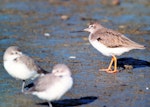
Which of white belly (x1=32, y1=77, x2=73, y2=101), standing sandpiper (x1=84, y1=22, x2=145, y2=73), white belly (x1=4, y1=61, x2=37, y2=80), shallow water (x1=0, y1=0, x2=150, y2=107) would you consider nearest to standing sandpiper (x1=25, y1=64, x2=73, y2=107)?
white belly (x1=32, y1=77, x2=73, y2=101)

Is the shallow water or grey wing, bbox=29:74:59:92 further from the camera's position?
the shallow water

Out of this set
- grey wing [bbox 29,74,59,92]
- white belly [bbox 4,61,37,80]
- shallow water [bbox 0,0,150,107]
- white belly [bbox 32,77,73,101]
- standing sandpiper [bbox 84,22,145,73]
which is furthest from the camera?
standing sandpiper [bbox 84,22,145,73]

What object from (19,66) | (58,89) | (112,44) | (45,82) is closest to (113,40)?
(112,44)

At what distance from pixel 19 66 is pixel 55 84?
116cm

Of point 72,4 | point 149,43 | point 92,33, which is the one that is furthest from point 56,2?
point 92,33

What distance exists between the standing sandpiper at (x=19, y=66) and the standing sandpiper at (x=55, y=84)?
78cm

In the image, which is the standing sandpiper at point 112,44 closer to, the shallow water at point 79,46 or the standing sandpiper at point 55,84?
the shallow water at point 79,46

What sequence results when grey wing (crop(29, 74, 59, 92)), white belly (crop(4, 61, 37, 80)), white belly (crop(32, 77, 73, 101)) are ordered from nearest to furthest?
white belly (crop(32, 77, 73, 101)) < grey wing (crop(29, 74, 59, 92)) < white belly (crop(4, 61, 37, 80))

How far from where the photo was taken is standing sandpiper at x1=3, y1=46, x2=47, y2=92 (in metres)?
9.05

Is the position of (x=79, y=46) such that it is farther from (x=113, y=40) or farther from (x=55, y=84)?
(x=55, y=84)

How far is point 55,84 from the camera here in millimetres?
8117

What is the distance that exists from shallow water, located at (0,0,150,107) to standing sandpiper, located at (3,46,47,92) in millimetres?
414

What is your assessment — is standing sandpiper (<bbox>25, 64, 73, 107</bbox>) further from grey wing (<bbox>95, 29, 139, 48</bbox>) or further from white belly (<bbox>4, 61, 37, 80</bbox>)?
grey wing (<bbox>95, 29, 139, 48</bbox>)

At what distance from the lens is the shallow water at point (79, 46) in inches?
362
